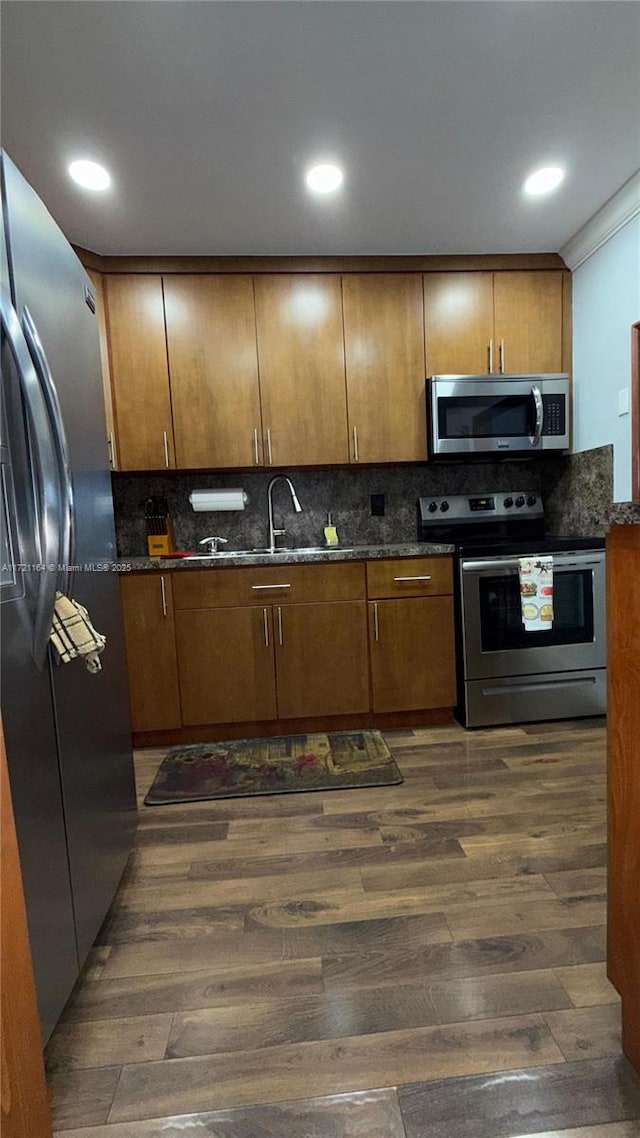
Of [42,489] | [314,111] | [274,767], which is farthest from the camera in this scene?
[274,767]

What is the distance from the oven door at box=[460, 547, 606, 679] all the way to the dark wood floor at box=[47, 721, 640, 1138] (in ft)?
2.35

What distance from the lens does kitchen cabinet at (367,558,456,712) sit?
2.45 meters

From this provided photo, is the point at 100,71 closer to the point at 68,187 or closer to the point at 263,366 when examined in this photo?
the point at 68,187

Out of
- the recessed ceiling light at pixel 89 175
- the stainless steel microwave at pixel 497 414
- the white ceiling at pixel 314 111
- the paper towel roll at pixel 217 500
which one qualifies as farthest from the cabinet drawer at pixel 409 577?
the recessed ceiling light at pixel 89 175

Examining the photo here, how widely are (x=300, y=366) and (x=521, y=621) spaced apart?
1.70m

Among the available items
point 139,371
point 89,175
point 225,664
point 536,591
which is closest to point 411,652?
point 536,591

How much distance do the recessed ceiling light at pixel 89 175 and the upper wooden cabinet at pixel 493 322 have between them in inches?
61.1

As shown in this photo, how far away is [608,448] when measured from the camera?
97.7 inches

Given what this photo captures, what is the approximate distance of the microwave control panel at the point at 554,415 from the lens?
2.65 meters

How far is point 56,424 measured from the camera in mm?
967

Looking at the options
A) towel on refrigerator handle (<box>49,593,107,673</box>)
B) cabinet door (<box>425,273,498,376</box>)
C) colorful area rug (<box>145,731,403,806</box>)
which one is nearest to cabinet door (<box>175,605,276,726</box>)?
colorful area rug (<box>145,731,403,806</box>)

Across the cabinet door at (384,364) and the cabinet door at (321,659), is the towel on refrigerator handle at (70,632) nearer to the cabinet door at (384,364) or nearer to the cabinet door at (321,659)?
the cabinet door at (321,659)

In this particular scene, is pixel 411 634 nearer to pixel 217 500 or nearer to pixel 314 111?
pixel 217 500

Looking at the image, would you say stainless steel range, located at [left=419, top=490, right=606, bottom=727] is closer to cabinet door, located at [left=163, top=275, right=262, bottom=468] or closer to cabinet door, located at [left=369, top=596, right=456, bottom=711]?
cabinet door, located at [left=369, top=596, right=456, bottom=711]
